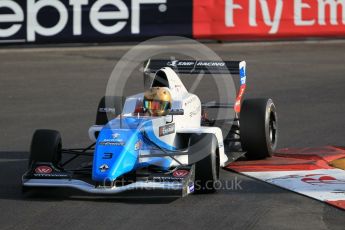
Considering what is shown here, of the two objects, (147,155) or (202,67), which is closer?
(147,155)

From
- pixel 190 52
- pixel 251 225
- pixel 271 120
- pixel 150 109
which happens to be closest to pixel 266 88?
pixel 190 52

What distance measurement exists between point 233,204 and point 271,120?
2928mm

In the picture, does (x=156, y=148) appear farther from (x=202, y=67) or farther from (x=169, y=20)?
(x=169, y=20)

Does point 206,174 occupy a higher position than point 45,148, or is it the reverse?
point 45,148

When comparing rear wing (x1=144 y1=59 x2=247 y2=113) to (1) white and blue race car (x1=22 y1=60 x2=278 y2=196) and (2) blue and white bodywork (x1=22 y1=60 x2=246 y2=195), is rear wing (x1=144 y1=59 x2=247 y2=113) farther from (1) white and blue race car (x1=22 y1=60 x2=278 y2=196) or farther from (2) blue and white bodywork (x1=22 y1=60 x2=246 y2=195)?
(2) blue and white bodywork (x1=22 y1=60 x2=246 y2=195)

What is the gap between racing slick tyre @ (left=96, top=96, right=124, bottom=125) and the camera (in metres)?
11.8

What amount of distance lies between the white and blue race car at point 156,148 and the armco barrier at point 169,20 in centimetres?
1059

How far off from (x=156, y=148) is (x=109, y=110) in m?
1.74

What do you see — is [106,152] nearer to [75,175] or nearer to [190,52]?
[75,175]

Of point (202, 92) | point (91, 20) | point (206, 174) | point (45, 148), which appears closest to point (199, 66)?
point (206, 174)

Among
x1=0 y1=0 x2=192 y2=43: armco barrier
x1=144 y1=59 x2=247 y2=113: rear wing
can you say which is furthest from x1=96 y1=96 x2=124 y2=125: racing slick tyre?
x1=0 y1=0 x2=192 y2=43: armco barrier

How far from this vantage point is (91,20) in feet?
73.1

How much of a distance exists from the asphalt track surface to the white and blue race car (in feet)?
0.69

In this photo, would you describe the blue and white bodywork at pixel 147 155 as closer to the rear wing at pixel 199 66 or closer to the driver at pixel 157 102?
the driver at pixel 157 102
